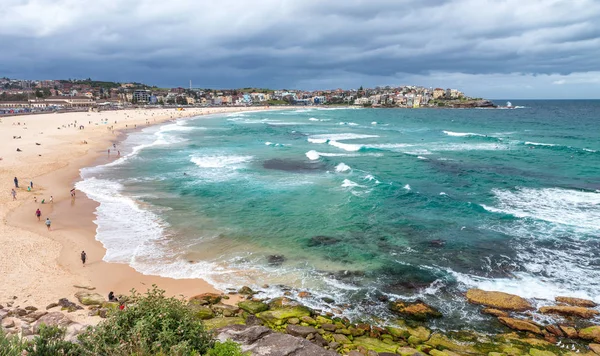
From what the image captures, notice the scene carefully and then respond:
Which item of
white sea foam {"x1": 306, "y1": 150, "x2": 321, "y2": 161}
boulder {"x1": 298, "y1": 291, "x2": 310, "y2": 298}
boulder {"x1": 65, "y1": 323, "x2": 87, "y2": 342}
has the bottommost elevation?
boulder {"x1": 298, "y1": 291, "x2": 310, "y2": 298}

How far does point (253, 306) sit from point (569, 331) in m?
12.0

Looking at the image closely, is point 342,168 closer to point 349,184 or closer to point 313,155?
point 349,184

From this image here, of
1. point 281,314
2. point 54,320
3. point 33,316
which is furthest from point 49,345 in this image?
point 281,314

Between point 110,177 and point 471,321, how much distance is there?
3399 centimetres

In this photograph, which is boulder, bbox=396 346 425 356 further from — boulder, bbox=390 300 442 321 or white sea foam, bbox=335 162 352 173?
white sea foam, bbox=335 162 352 173

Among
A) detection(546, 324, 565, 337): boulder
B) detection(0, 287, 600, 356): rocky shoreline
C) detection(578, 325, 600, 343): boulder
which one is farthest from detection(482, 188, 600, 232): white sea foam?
detection(546, 324, 565, 337): boulder

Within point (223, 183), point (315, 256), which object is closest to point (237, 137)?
point (223, 183)

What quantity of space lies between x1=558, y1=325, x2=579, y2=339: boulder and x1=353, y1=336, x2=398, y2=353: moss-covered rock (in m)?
6.60

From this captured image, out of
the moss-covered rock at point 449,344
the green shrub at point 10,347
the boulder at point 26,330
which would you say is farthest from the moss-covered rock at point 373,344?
the boulder at point 26,330

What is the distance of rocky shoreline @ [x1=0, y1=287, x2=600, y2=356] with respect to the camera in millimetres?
12914

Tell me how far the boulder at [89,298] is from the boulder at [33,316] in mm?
1480

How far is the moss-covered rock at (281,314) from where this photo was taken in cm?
1473

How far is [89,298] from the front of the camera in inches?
645

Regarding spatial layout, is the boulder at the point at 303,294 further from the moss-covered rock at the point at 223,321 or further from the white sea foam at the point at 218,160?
the white sea foam at the point at 218,160
